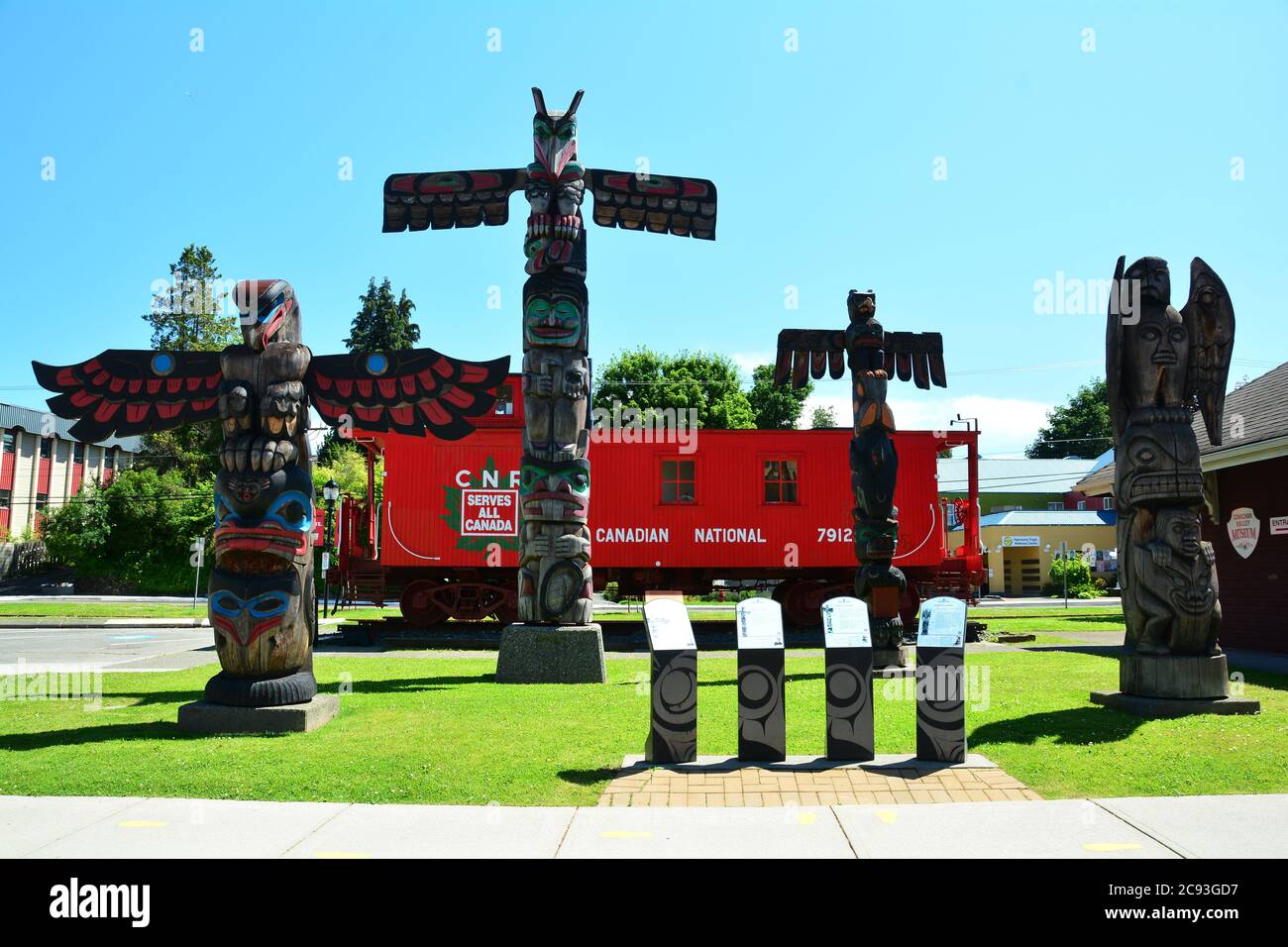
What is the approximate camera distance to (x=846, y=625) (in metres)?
6.88

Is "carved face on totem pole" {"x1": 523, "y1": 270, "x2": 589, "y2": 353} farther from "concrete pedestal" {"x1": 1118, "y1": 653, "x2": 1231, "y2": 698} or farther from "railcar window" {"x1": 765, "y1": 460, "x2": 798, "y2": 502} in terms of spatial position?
"railcar window" {"x1": 765, "y1": 460, "x2": 798, "y2": 502}

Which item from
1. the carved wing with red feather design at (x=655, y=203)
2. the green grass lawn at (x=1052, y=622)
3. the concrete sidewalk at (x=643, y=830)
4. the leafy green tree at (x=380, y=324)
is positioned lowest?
the green grass lawn at (x=1052, y=622)

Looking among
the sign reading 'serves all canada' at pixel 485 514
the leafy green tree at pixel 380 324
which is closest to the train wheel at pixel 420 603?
the sign reading 'serves all canada' at pixel 485 514

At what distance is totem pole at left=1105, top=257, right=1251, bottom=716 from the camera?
8.30 m

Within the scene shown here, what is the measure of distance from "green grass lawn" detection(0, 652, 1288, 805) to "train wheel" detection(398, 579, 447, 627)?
8282mm

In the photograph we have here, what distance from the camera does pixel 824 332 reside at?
43.1 ft

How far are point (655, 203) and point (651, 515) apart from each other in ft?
25.4

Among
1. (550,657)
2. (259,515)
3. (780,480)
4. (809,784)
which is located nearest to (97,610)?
(780,480)

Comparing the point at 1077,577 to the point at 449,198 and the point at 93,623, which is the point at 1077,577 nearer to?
the point at 449,198

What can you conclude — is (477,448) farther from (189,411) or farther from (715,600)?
(715,600)

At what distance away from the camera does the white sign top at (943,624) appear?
670 cm

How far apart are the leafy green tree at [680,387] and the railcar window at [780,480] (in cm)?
2660

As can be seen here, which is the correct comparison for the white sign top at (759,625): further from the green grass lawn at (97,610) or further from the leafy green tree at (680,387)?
the leafy green tree at (680,387)

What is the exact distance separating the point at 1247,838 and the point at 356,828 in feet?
16.2
